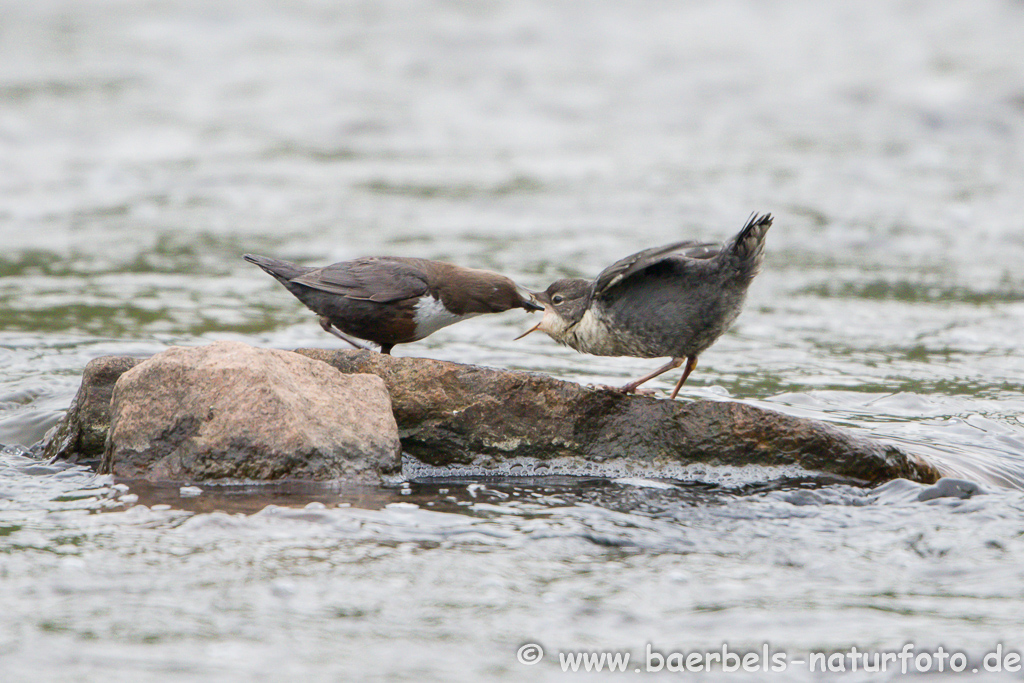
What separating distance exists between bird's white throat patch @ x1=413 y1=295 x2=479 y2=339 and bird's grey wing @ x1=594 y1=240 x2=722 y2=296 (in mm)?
1002

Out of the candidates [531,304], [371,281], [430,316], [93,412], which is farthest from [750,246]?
[93,412]

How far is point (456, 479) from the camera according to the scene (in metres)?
5.02

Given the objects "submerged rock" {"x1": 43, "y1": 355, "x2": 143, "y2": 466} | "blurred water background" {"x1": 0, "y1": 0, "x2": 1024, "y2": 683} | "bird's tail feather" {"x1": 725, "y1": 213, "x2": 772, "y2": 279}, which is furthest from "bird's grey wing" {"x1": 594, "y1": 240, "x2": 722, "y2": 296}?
"submerged rock" {"x1": 43, "y1": 355, "x2": 143, "y2": 466}

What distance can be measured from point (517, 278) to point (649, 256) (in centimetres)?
465

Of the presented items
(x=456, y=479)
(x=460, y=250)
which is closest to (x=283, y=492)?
(x=456, y=479)

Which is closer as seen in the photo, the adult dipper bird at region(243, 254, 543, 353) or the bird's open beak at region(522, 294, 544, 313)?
the adult dipper bird at region(243, 254, 543, 353)

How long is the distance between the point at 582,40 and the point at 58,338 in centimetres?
1525

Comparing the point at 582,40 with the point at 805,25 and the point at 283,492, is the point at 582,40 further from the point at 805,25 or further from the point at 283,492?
the point at 283,492

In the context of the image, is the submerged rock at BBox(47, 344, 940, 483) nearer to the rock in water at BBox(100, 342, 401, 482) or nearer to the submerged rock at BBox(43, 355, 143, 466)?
the submerged rock at BBox(43, 355, 143, 466)

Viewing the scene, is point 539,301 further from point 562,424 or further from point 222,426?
point 222,426

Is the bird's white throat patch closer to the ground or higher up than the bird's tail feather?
closer to the ground

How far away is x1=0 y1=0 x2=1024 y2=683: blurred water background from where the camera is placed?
3664 mm

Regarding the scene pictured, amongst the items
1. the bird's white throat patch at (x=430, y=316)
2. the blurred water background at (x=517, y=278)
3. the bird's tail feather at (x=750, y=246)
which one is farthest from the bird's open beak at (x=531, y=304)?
the bird's tail feather at (x=750, y=246)

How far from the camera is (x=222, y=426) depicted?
184 inches
